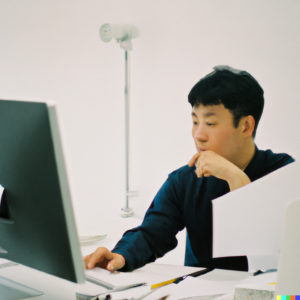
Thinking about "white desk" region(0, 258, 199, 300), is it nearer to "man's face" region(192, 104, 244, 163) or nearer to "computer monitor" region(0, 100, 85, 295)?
"computer monitor" region(0, 100, 85, 295)

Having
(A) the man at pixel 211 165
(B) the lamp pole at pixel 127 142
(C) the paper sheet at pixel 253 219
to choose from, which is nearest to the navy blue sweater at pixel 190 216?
(A) the man at pixel 211 165

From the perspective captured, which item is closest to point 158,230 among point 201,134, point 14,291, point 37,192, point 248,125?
point 201,134

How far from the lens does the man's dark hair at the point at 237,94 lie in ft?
4.13

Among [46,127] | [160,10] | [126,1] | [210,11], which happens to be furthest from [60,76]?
[46,127]

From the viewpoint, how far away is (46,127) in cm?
44

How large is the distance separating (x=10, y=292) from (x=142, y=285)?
299 mm

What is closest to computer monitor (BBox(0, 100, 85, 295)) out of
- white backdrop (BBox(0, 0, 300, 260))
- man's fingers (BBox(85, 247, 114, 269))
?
man's fingers (BBox(85, 247, 114, 269))

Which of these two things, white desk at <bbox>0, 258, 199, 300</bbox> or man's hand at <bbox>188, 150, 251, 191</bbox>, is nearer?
white desk at <bbox>0, 258, 199, 300</bbox>

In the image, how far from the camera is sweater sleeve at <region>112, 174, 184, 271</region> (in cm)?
115

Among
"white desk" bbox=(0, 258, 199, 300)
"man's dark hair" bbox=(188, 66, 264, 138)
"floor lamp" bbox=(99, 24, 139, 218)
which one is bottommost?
"white desk" bbox=(0, 258, 199, 300)

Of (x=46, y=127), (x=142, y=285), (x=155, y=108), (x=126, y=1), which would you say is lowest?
(x=142, y=285)

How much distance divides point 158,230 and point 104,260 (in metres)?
0.49

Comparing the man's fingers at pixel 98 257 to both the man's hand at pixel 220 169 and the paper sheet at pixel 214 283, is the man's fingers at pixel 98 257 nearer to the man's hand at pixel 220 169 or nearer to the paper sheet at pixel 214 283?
the paper sheet at pixel 214 283

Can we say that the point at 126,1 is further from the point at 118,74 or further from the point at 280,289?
the point at 280,289
